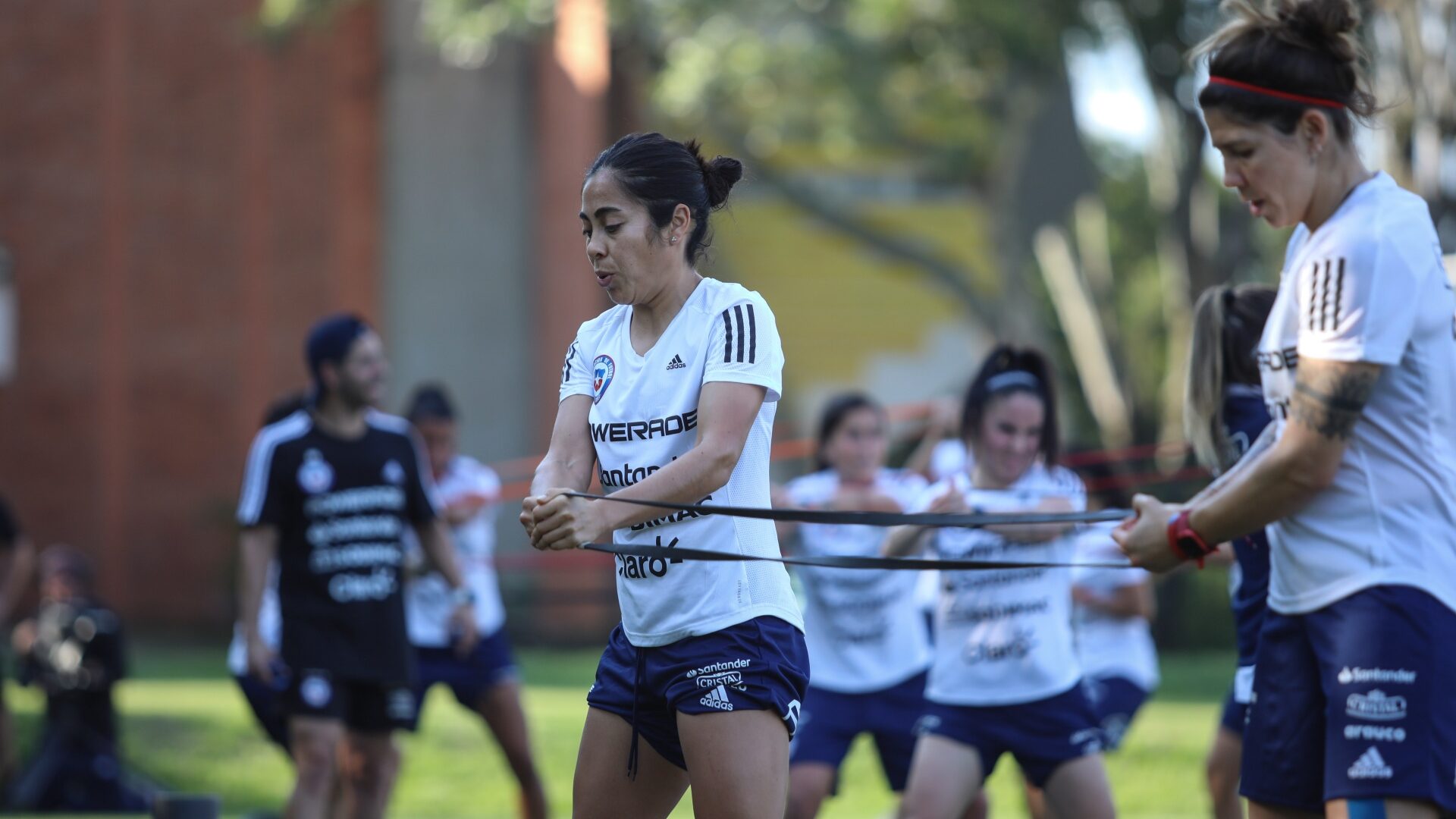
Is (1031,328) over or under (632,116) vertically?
under

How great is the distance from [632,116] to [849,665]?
50.8 feet

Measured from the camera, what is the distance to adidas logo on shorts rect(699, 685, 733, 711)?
4.15 metres

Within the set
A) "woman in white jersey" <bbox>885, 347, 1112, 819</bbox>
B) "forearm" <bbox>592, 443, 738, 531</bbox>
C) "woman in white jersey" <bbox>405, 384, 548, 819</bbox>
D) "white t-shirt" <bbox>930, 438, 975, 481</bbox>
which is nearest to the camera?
"forearm" <bbox>592, 443, 738, 531</bbox>

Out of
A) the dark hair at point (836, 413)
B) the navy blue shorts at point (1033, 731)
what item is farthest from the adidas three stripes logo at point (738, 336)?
the dark hair at point (836, 413)

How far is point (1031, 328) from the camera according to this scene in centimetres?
2175

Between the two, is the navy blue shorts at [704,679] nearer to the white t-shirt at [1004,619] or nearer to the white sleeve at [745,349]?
the white sleeve at [745,349]

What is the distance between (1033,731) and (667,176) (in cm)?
287

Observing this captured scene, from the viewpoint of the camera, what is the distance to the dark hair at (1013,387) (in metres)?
6.76

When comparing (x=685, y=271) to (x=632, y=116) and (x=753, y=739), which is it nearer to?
(x=753, y=739)

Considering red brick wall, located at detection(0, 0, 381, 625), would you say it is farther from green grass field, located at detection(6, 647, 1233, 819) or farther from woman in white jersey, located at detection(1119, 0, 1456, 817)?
woman in white jersey, located at detection(1119, 0, 1456, 817)

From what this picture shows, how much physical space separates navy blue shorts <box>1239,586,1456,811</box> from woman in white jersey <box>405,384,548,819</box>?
5.00m

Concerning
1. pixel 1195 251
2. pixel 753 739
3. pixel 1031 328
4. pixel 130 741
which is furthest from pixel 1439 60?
pixel 753 739

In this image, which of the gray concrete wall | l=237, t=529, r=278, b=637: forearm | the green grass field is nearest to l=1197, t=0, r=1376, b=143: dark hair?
l=237, t=529, r=278, b=637: forearm

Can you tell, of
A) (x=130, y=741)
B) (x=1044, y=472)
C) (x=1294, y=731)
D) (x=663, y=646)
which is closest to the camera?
(x=1294, y=731)
